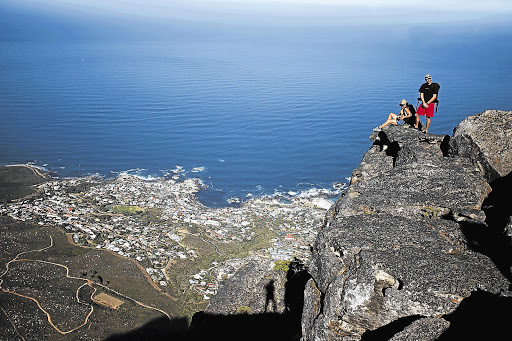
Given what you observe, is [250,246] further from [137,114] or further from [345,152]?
[137,114]

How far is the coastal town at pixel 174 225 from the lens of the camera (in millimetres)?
27438

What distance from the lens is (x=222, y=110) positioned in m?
77.8

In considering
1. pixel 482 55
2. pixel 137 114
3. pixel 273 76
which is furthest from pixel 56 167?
pixel 482 55

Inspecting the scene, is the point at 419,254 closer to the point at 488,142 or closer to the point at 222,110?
the point at 488,142

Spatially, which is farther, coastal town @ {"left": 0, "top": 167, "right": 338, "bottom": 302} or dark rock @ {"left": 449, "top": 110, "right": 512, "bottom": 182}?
coastal town @ {"left": 0, "top": 167, "right": 338, "bottom": 302}

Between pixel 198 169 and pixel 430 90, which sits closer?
pixel 430 90

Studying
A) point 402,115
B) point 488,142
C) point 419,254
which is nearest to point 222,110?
point 402,115

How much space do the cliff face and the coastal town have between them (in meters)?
14.9

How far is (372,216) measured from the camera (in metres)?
12.1

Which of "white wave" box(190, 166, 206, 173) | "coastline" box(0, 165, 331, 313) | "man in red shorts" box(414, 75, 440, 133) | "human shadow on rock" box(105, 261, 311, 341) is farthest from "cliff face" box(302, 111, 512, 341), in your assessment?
"white wave" box(190, 166, 206, 173)

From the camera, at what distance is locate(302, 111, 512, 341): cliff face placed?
8.91 meters

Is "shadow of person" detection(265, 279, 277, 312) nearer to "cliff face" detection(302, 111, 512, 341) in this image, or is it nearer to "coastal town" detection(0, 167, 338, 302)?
"cliff face" detection(302, 111, 512, 341)

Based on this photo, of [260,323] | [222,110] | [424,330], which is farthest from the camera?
[222,110]

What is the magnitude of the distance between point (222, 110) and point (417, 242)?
69605 mm
